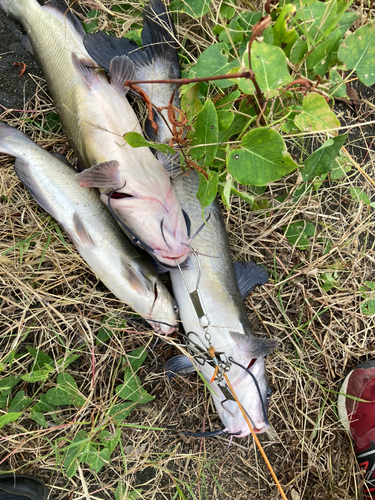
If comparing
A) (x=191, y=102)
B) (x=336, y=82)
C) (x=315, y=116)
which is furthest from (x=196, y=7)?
(x=315, y=116)

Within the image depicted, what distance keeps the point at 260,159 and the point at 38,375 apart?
73.3 inches

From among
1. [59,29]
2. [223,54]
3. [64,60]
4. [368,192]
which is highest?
[59,29]

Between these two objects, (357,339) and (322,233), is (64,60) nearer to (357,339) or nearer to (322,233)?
(322,233)

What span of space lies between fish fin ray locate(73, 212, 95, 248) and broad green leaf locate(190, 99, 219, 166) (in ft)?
2.64

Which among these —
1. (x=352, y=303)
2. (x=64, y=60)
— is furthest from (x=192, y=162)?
(x=352, y=303)

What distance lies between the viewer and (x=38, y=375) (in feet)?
7.54

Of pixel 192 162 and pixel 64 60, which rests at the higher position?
pixel 64 60

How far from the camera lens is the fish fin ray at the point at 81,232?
2186 millimetres

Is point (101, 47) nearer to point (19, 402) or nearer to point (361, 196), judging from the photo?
point (361, 196)

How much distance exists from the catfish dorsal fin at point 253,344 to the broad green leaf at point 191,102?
128 centimetres

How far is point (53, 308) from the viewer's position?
242 centimetres

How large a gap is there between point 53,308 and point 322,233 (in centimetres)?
202

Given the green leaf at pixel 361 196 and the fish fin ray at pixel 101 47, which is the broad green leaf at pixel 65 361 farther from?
the green leaf at pixel 361 196

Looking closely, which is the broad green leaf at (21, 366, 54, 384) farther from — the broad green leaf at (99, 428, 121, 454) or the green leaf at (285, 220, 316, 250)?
the green leaf at (285, 220, 316, 250)
